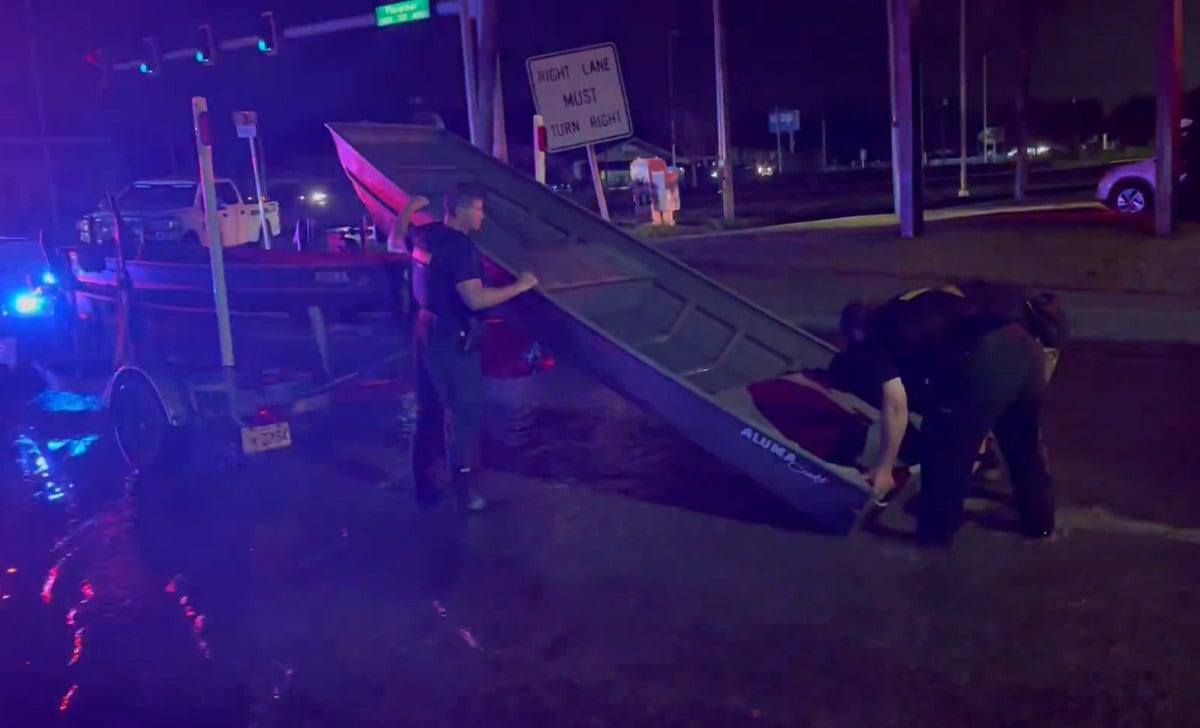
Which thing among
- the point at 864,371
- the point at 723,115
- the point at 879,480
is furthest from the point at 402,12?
the point at 879,480

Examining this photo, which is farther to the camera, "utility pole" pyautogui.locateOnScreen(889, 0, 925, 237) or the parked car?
the parked car

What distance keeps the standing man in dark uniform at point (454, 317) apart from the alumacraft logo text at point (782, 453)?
5.14ft

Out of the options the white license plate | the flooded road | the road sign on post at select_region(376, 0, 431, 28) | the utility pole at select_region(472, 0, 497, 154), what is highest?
the road sign on post at select_region(376, 0, 431, 28)

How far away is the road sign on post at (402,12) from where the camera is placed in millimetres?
20375

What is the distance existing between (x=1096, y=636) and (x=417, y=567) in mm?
3326

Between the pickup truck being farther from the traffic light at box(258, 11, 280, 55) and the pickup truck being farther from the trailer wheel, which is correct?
the trailer wheel

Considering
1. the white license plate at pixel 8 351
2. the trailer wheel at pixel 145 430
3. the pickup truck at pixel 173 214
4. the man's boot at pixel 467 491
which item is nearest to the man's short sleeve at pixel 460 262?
the man's boot at pixel 467 491

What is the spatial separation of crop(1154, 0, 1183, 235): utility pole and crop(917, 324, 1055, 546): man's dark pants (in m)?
14.2

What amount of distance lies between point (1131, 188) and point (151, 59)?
20.5 m

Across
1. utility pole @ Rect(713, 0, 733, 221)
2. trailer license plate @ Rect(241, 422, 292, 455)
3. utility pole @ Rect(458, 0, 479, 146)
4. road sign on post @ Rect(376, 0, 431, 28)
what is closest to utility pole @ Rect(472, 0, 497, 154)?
utility pole @ Rect(458, 0, 479, 146)

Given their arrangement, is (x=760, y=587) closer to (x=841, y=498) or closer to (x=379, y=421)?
(x=841, y=498)

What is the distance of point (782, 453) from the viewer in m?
6.48

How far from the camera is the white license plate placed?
11.4 m

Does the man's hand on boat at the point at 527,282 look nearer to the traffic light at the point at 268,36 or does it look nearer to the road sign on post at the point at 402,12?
the road sign on post at the point at 402,12
